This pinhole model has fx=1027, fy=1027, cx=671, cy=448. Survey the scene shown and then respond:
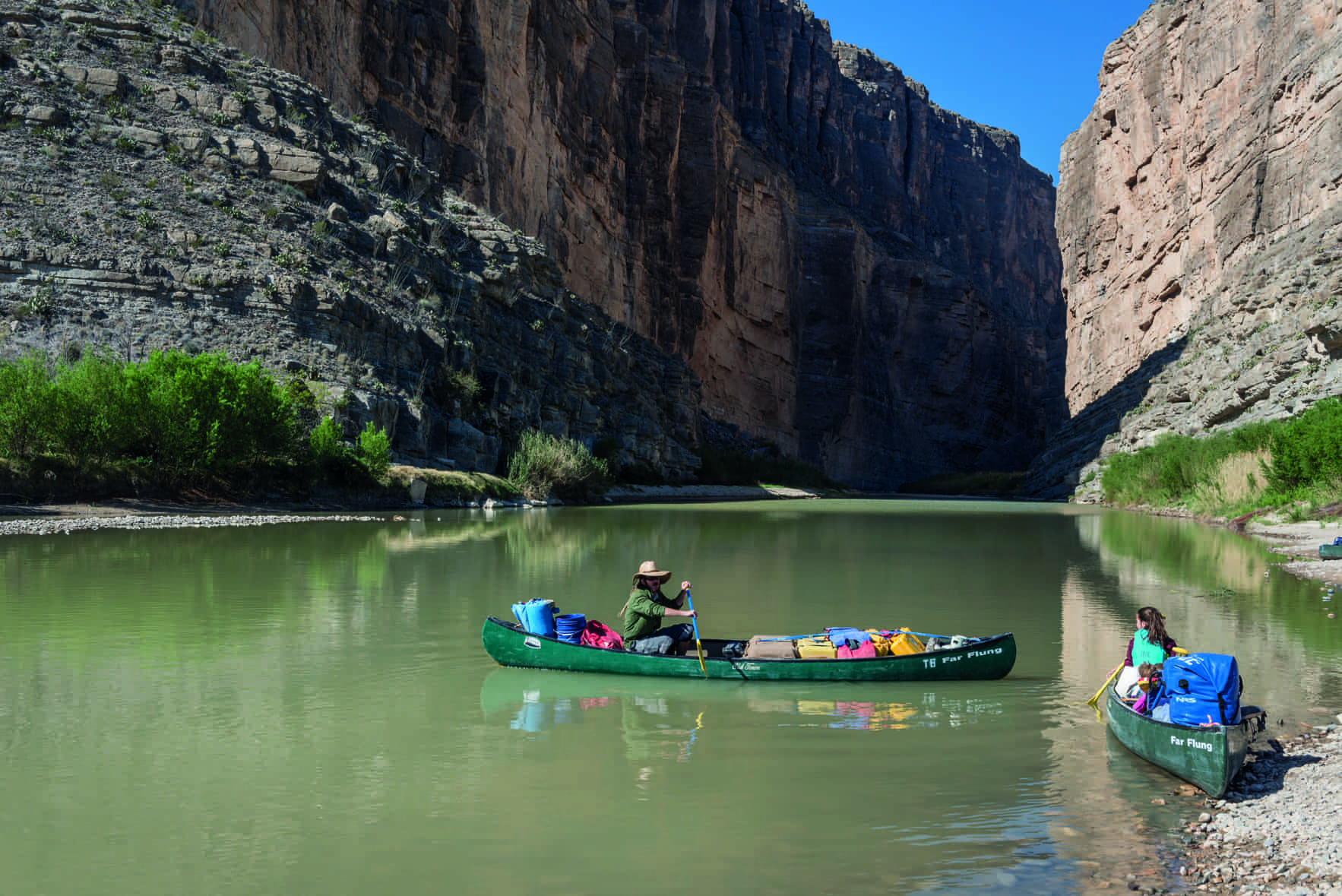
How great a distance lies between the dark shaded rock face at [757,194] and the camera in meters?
60.1

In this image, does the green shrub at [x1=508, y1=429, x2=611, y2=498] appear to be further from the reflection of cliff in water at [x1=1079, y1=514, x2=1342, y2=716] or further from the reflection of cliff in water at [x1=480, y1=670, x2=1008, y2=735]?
the reflection of cliff in water at [x1=480, y1=670, x2=1008, y2=735]

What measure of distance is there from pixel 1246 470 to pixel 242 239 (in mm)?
40004

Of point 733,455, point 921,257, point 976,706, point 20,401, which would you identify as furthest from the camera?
point 921,257

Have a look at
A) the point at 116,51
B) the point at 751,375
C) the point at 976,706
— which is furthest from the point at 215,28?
the point at 751,375

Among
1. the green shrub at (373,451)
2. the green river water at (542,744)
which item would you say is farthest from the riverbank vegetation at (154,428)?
the green river water at (542,744)

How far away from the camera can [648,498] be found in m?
61.6

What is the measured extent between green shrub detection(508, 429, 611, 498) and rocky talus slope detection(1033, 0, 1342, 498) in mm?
31224

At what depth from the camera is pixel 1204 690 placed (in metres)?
A: 7.98

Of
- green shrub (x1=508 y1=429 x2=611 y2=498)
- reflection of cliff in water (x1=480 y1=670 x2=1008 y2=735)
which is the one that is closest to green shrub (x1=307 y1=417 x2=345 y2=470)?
green shrub (x1=508 y1=429 x2=611 y2=498)

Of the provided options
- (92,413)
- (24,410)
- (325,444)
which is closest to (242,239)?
(325,444)

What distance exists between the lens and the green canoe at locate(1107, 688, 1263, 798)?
742cm

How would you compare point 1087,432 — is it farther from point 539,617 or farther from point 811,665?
point 539,617

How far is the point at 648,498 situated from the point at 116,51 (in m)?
34.9

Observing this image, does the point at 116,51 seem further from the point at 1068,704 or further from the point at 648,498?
the point at 1068,704
